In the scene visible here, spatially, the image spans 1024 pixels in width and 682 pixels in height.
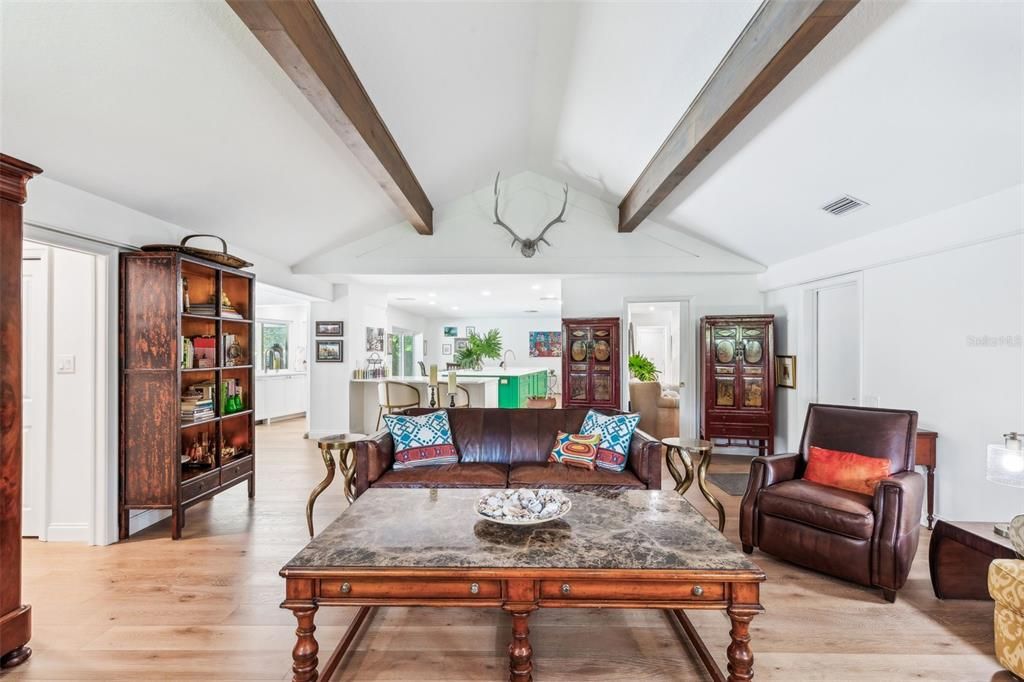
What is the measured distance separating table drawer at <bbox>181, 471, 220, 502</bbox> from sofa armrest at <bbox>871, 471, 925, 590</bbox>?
13.8ft

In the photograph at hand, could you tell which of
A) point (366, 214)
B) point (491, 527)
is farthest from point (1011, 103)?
point (366, 214)

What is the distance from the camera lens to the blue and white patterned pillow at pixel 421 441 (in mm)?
3455

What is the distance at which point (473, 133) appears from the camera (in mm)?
4117

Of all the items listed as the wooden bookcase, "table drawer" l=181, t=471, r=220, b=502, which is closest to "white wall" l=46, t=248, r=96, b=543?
the wooden bookcase

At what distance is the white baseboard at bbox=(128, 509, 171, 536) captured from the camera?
3.37 metres

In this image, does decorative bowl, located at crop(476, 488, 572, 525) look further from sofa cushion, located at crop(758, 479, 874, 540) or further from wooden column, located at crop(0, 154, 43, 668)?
wooden column, located at crop(0, 154, 43, 668)

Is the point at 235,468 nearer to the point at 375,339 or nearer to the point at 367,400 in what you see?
the point at 367,400

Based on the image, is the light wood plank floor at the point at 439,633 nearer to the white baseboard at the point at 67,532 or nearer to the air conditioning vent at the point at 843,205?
the white baseboard at the point at 67,532

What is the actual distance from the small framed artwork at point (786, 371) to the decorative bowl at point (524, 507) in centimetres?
423

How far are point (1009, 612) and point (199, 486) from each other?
4.52 m

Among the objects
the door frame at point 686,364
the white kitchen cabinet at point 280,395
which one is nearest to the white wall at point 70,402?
the white kitchen cabinet at point 280,395

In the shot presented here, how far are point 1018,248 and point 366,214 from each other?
5.10m

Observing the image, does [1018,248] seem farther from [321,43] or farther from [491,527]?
[321,43]

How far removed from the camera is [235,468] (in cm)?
393
